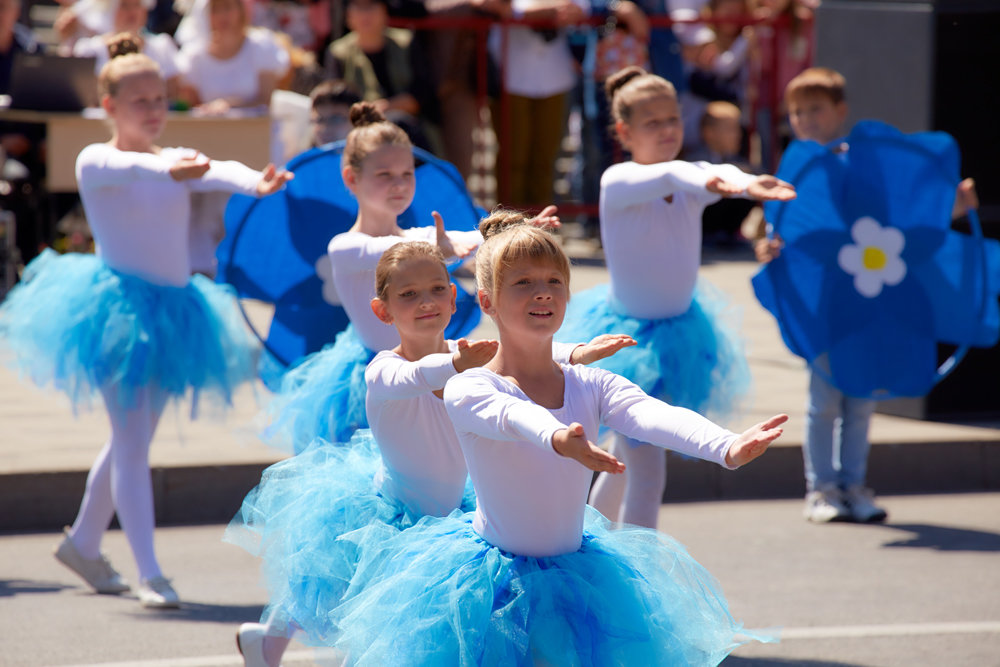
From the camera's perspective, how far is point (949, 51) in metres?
7.36

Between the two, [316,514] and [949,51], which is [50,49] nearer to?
[949,51]

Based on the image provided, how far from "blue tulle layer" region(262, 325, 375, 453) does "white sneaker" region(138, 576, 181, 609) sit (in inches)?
30.0

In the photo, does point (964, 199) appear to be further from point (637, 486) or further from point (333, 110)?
point (333, 110)

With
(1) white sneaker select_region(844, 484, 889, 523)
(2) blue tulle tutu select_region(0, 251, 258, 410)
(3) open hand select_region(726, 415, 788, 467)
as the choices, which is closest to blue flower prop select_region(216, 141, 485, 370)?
(2) blue tulle tutu select_region(0, 251, 258, 410)

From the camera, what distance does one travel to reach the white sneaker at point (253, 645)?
409 cm

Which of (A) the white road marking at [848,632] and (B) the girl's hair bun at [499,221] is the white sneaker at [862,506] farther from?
(B) the girl's hair bun at [499,221]

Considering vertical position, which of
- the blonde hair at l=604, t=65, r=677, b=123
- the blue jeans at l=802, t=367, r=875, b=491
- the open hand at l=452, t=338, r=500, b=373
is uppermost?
the blonde hair at l=604, t=65, r=677, b=123

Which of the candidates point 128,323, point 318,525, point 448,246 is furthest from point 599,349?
point 128,323

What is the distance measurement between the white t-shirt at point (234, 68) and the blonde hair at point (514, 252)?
7.28 meters

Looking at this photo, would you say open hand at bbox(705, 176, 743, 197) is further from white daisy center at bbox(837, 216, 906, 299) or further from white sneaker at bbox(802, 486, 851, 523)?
white sneaker at bbox(802, 486, 851, 523)

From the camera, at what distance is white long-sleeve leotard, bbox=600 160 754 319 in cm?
510

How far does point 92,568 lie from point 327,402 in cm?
140

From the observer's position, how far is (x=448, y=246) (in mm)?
4391

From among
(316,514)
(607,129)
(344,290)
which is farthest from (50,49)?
(316,514)
